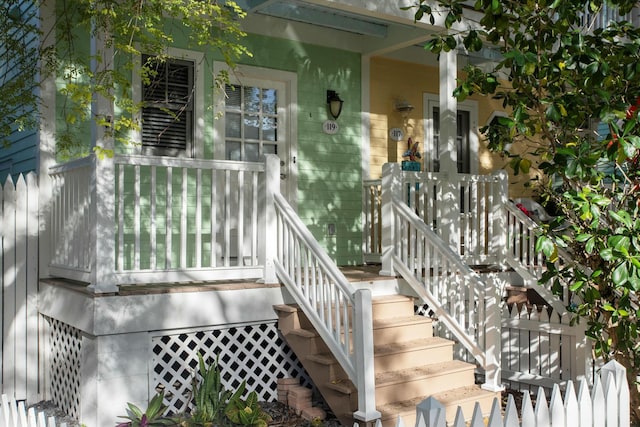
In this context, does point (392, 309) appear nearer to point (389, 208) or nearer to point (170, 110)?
point (389, 208)

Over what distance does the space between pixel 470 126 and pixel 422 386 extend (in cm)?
514

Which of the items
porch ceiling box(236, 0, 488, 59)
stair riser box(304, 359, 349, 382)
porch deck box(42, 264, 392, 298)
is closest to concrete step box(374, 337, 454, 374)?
stair riser box(304, 359, 349, 382)

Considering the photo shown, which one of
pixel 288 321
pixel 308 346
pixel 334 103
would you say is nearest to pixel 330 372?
pixel 308 346

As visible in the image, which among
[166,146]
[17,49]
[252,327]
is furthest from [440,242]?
[17,49]

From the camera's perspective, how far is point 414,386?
5.13 meters

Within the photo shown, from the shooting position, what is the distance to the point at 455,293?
20.3ft

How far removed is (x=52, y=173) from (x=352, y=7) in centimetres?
321

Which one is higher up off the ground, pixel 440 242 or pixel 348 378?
pixel 440 242

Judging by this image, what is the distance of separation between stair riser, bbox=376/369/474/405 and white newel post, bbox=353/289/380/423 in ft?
0.85

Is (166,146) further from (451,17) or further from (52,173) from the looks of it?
(451,17)

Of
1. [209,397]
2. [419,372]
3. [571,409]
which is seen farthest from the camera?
[419,372]

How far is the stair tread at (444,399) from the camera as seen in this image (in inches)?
189

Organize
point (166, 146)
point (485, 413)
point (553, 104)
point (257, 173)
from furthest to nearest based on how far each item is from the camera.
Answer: point (166, 146), point (257, 173), point (485, 413), point (553, 104)

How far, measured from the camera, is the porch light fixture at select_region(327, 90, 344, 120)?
25.9ft
